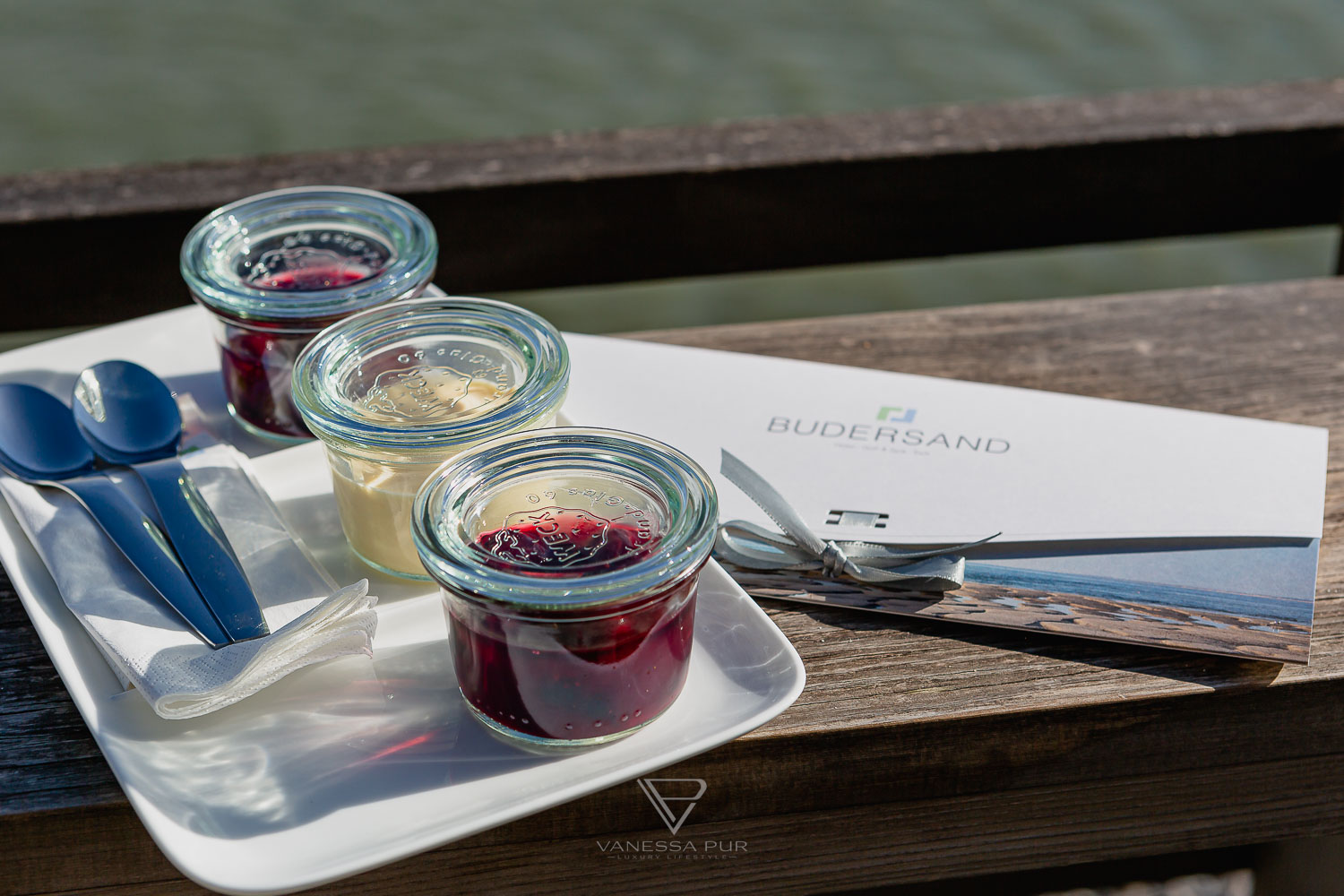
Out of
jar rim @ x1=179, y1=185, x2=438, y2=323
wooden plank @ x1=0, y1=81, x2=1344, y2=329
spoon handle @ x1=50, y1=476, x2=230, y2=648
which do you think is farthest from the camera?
wooden plank @ x1=0, y1=81, x2=1344, y2=329

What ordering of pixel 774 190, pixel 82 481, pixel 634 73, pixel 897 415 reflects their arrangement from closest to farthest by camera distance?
1. pixel 82 481
2. pixel 897 415
3. pixel 774 190
4. pixel 634 73

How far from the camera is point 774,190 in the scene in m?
1.30

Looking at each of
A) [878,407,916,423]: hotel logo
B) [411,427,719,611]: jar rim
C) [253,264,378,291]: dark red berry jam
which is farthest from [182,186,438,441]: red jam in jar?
[878,407,916,423]: hotel logo

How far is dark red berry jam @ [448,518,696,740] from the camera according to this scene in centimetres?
61

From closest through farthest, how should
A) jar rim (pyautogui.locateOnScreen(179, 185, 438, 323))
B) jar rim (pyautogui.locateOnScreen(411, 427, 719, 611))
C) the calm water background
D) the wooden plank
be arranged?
jar rim (pyautogui.locateOnScreen(411, 427, 719, 611))
jar rim (pyautogui.locateOnScreen(179, 185, 438, 323))
the wooden plank
the calm water background

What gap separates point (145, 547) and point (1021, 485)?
0.54 meters

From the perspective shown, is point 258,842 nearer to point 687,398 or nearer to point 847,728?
point 847,728

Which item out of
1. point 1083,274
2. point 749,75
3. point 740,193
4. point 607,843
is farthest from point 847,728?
point 749,75

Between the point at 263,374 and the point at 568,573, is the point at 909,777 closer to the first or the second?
the point at 568,573

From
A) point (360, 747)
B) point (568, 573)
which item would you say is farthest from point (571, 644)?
point (360, 747)

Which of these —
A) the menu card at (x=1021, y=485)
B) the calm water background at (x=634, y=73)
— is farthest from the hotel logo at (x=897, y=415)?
the calm water background at (x=634, y=73)

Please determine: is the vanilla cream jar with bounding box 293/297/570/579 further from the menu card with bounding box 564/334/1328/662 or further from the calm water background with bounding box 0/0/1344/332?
the calm water background with bounding box 0/0/1344/332

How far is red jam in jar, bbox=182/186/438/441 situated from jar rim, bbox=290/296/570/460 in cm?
6

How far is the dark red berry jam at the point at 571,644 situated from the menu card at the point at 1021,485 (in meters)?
A: 0.16
